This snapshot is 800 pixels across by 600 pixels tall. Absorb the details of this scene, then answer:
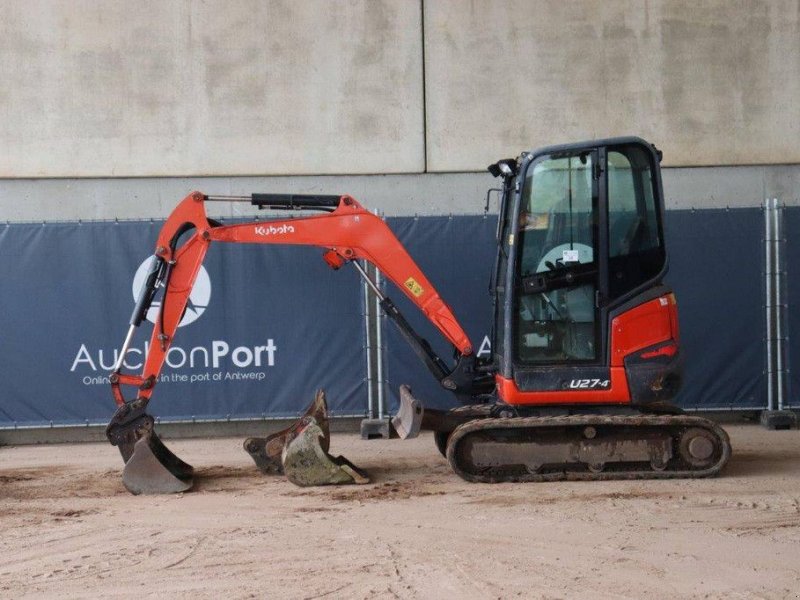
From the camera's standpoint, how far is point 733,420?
12.0m

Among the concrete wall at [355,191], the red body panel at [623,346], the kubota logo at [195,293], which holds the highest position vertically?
the concrete wall at [355,191]

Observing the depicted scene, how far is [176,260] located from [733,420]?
6.64 m

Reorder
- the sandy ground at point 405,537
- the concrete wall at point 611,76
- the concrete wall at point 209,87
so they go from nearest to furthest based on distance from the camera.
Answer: the sandy ground at point 405,537, the concrete wall at point 209,87, the concrete wall at point 611,76

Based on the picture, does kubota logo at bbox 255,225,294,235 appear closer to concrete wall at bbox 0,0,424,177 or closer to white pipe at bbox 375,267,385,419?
white pipe at bbox 375,267,385,419

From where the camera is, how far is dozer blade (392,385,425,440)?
350 inches

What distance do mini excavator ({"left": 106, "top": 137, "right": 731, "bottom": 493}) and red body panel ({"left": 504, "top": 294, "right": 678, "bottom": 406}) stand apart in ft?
0.04

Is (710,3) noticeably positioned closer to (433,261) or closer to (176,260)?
(433,261)

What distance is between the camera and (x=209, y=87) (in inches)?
482

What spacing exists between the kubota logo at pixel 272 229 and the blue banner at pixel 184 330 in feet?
8.11

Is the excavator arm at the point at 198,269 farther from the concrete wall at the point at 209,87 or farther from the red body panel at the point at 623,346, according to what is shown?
the concrete wall at the point at 209,87

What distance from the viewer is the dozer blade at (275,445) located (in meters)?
9.28

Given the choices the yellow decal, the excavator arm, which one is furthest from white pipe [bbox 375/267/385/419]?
the yellow decal

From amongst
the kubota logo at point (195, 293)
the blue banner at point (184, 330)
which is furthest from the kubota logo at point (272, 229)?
the kubota logo at point (195, 293)

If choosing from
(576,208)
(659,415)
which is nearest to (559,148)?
(576,208)
